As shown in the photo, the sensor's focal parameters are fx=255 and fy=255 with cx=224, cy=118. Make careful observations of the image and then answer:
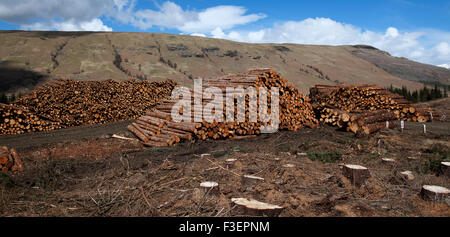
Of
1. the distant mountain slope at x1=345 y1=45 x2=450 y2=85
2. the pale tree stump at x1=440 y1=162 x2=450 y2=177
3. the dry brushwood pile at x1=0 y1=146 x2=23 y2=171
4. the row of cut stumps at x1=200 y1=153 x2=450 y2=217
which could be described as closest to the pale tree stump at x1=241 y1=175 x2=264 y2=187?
the row of cut stumps at x1=200 y1=153 x2=450 y2=217

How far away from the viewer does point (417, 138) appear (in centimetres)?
839

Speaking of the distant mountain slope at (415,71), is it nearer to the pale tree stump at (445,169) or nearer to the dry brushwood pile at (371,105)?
the dry brushwood pile at (371,105)

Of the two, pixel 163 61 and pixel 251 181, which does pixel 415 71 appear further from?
pixel 251 181

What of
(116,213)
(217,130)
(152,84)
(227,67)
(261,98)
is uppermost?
(227,67)

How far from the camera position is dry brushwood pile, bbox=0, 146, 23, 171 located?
555 cm

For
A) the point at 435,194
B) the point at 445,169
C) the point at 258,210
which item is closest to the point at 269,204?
the point at 258,210

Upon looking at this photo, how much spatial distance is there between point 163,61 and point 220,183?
50531 mm

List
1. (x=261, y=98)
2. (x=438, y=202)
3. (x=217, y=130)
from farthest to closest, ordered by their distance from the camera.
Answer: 1. (x=261, y=98)
2. (x=217, y=130)
3. (x=438, y=202)

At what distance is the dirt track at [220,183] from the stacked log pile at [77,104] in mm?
5448

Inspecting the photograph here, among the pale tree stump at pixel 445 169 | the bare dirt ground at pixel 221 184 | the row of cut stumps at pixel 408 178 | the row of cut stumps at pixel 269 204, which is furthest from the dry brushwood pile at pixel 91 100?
the pale tree stump at pixel 445 169

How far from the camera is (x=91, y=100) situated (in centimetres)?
1415
